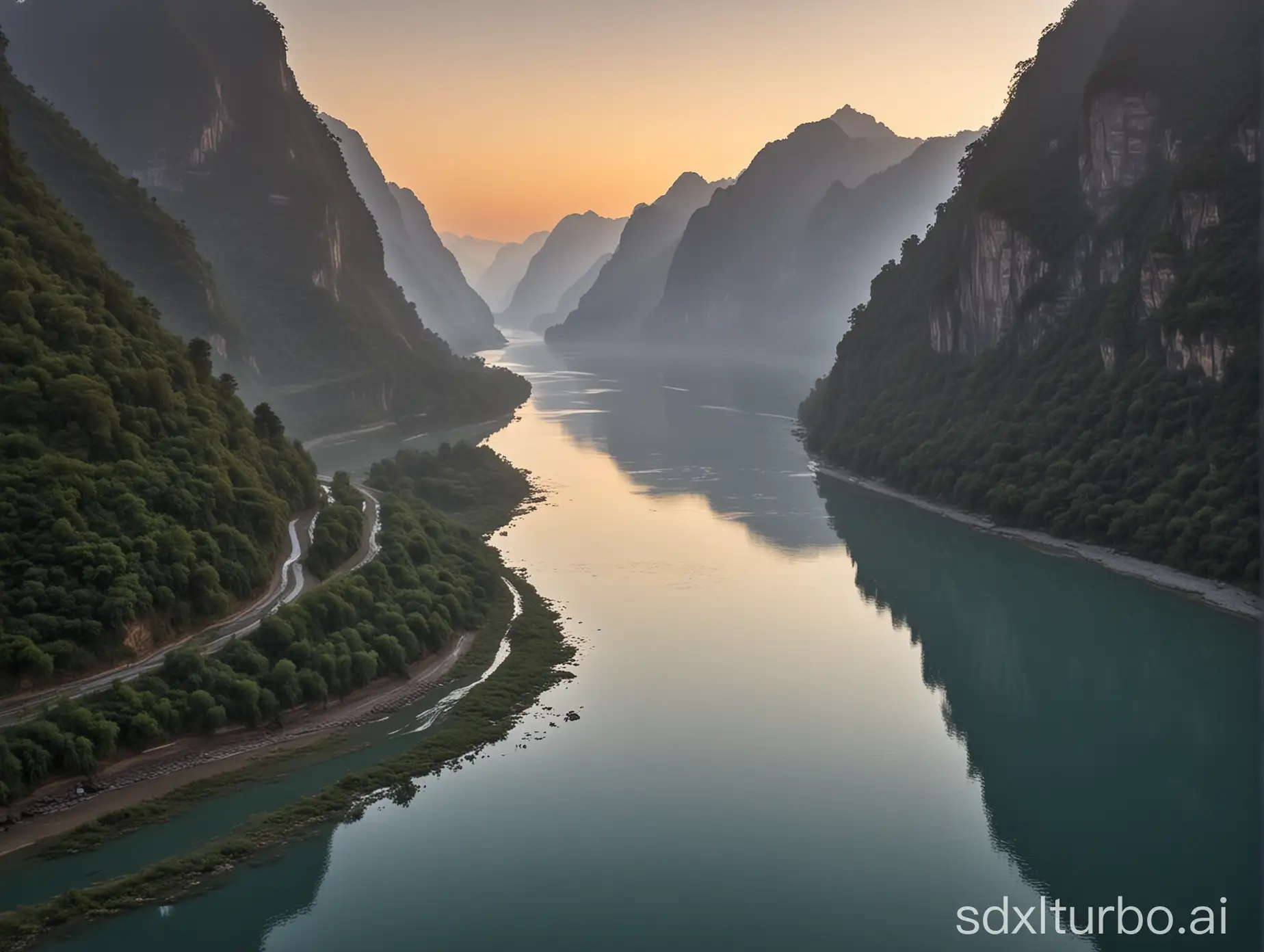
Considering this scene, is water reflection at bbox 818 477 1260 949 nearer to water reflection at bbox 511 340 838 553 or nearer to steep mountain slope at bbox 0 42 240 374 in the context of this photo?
water reflection at bbox 511 340 838 553

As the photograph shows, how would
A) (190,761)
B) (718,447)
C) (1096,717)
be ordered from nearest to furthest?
(190,761) < (1096,717) < (718,447)

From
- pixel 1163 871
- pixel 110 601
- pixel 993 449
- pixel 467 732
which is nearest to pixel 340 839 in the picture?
pixel 467 732

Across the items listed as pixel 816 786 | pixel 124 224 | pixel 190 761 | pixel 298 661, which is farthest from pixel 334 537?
pixel 124 224

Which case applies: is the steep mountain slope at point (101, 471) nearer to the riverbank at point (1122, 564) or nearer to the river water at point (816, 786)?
the river water at point (816, 786)

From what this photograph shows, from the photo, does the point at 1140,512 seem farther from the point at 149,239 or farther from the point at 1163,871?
the point at 149,239

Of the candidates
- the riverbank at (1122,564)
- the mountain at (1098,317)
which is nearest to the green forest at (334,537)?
the riverbank at (1122,564)

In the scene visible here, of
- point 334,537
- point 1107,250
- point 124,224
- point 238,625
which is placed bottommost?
point 238,625

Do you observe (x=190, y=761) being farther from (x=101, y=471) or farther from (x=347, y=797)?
(x=101, y=471)
